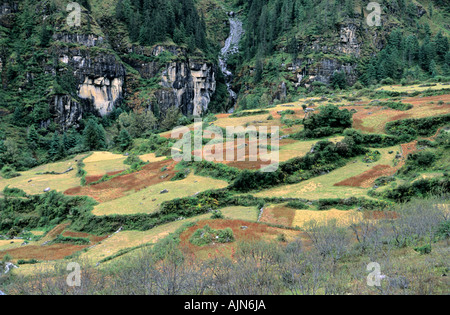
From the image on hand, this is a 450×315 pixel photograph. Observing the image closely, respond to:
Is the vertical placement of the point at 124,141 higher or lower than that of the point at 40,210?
higher

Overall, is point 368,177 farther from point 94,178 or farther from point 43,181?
point 43,181

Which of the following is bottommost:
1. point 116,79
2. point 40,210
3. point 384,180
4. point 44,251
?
point 40,210

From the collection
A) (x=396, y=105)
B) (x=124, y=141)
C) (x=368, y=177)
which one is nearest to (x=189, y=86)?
(x=124, y=141)

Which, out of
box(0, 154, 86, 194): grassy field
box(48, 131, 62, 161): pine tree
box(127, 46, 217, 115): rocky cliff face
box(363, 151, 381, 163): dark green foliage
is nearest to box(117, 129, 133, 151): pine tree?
box(0, 154, 86, 194): grassy field

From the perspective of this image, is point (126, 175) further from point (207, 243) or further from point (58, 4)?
point (58, 4)

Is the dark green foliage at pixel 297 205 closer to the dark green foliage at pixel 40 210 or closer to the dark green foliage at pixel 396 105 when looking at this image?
the dark green foliage at pixel 40 210

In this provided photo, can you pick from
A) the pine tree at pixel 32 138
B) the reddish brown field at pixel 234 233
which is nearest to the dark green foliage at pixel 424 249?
the reddish brown field at pixel 234 233
